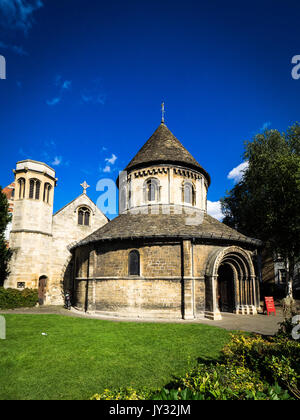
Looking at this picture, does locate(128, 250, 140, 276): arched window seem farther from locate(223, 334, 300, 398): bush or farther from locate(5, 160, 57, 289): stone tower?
locate(5, 160, 57, 289): stone tower

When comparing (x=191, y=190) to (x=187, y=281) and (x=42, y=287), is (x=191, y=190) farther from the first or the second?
(x=42, y=287)

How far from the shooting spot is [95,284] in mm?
17891

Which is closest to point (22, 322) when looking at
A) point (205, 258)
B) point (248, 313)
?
point (205, 258)

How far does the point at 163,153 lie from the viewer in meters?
22.8

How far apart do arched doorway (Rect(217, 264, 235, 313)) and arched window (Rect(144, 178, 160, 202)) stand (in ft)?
26.4

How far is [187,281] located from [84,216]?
54.7 ft

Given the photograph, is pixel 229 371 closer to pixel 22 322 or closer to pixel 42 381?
pixel 42 381

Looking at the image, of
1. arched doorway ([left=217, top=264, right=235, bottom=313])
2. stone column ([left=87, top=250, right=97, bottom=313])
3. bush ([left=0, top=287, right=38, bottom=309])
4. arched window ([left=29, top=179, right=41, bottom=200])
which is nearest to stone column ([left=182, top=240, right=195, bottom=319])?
arched doorway ([left=217, top=264, right=235, bottom=313])

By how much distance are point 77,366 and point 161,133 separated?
22.6 meters

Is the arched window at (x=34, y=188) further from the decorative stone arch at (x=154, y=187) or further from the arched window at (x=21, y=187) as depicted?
the decorative stone arch at (x=154, y=187)

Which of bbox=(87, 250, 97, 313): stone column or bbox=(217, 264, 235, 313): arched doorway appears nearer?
bbox=(87, 250, 97, 313): stone column

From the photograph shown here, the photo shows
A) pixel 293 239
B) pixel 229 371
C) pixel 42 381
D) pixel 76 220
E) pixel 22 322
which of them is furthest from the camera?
pixel 76 220

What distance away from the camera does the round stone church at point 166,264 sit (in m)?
15.9

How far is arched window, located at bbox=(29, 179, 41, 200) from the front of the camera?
24.3m
